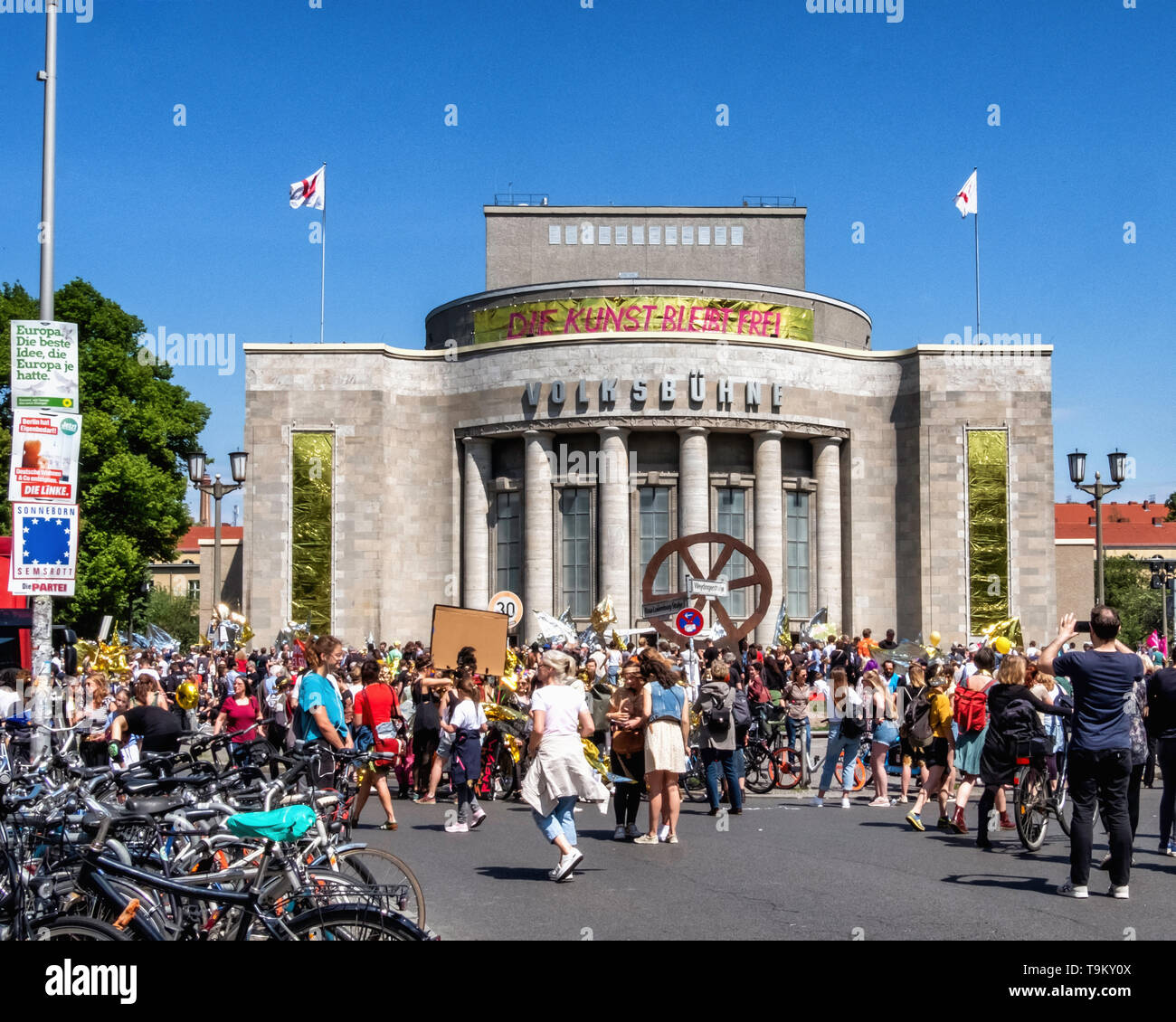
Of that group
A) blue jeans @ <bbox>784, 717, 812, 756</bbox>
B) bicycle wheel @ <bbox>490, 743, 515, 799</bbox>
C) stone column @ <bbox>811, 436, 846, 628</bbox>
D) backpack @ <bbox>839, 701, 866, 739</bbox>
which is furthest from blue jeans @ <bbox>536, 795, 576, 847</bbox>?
stone column @ <bbox>811, 436, 846, 628</bbox>

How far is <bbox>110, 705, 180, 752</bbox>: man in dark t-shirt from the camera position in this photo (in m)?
13.3

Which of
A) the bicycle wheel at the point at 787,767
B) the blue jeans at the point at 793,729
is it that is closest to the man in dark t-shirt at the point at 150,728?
the bicycle wheel at the point at 787,767

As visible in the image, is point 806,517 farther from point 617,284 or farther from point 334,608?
point 334,608

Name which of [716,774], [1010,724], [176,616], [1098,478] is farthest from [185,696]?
[176,616]

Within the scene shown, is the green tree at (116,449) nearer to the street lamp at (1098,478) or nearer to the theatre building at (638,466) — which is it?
the theatre building at (638,466)

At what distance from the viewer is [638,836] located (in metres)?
13.7

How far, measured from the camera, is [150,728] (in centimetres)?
1333

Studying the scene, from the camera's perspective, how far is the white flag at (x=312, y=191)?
1802 inches

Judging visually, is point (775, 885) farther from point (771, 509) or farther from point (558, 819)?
point (771, 509)

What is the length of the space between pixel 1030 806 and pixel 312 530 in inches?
1530

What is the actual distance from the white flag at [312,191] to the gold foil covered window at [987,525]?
25.0m

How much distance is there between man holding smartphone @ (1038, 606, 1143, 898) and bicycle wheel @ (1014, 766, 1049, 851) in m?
2.60

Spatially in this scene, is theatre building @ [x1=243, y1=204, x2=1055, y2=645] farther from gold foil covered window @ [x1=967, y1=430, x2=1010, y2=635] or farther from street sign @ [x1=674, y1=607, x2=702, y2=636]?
street sign @ [x1=674, y1=607, x2=702, y2=636]
